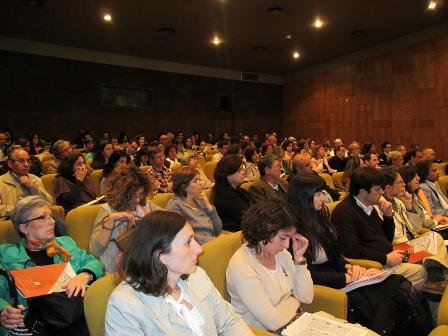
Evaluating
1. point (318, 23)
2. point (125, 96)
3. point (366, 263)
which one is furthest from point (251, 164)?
point (125, 96)

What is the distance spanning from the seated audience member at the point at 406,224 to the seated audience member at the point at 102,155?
3.96 meters

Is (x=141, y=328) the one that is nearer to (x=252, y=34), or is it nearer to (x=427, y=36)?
(x=252, y=34)

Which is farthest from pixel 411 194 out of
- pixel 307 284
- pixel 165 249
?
pixel 165 249

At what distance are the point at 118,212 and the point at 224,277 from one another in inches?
33.4

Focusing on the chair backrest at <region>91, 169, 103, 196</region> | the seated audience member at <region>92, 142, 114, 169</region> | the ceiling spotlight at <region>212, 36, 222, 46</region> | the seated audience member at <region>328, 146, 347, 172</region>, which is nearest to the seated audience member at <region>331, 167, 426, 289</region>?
the chair backrest at <region>91, 169, 103, 196</region>

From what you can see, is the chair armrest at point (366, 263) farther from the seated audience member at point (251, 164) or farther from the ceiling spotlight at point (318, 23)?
the ceiling spotlight at point (318, 23)

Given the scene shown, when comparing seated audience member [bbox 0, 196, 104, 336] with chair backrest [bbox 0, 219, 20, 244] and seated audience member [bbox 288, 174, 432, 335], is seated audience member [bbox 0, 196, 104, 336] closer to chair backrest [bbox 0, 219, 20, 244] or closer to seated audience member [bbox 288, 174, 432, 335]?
chair backrest [bbox 0, 219, 20, 244]

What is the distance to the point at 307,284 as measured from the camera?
2162 millimetres

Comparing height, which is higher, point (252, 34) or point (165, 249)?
point (252, 34)

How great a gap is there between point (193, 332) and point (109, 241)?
4.06 ft

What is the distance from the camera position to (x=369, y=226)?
307 centimetres

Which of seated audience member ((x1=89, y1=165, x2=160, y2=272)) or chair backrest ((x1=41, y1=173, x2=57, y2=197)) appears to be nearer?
seated audience member ((x1=89, y1=165, x2=160, y2=272))

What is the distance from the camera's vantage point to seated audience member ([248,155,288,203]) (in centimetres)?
395

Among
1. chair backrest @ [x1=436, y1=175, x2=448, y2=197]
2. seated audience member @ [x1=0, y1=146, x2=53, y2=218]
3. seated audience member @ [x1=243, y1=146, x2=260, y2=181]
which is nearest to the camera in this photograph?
seated audience member @ [x1=0, y1=146, x2=53, y2=218]
